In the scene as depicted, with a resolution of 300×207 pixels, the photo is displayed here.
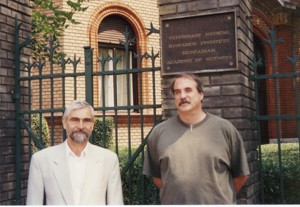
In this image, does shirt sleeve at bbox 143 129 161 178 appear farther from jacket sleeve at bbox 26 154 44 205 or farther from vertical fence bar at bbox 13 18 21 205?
vertical fence bar at bbox 13 18 21 205

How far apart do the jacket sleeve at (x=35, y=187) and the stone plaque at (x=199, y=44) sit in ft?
5.53

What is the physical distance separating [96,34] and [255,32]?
533 centimetres

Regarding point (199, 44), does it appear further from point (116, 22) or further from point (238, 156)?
point (116, 22)

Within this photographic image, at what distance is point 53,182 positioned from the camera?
9.57 feet

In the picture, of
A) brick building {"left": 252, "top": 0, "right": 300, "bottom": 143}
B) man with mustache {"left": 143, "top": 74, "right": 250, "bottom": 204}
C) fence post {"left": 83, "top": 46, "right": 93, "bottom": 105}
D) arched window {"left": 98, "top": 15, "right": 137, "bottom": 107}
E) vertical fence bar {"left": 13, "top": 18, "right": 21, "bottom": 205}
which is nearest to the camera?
man with mustache {"left": 143, "top": 74, "right": 250, "bottom": 204}

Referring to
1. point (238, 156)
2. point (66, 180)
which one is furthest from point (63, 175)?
point (238, 156)

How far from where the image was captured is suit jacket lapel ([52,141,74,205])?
2.90m

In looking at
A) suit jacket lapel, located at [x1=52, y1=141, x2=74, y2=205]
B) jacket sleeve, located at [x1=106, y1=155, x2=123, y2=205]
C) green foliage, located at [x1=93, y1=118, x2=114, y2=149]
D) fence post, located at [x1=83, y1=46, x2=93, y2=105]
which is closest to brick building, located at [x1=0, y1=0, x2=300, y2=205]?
fence post, located at [x1=83, y1=46, x2=93, y2=105]

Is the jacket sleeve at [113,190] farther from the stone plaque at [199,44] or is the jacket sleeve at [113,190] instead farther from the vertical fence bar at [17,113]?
the vertical fence bar at [17,113]

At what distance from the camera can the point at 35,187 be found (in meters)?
2.91

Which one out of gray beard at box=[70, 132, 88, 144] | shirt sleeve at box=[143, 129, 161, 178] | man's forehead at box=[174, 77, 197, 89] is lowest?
shirt sleeve at box=[143, 129, 161, 178]

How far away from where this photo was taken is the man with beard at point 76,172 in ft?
9.53

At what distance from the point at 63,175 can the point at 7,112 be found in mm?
2197

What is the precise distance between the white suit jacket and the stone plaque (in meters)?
1.42
